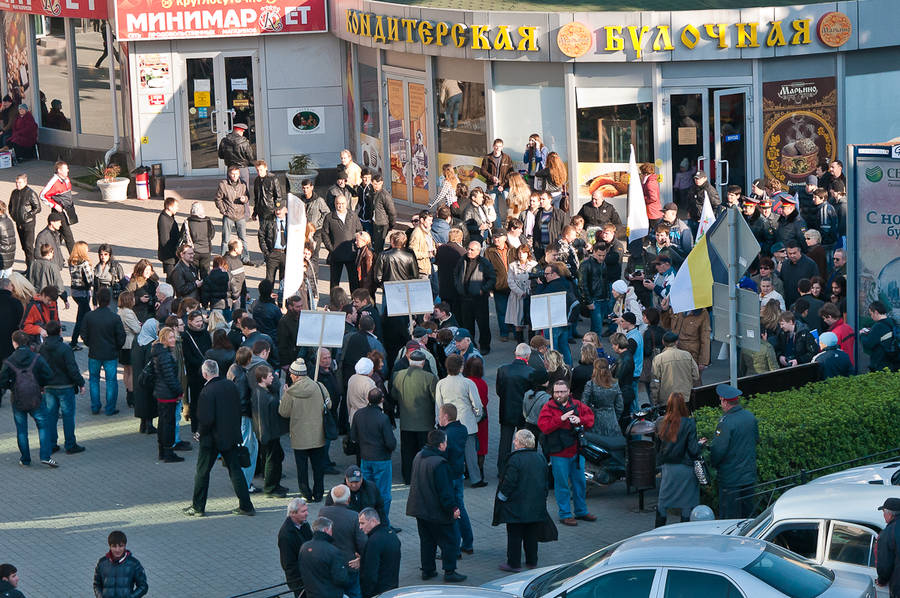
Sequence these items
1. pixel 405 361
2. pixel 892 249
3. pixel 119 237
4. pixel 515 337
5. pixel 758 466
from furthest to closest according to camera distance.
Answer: pixel 119 237 < pixel 515 337 < pixel 892 249 < pixel 405 361 < pixel 758 466

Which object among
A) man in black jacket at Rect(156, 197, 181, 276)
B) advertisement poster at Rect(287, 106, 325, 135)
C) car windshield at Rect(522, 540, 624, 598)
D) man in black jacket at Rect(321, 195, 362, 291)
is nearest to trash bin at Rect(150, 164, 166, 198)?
advertisement poster at Rect(287, 106, 325, 135)

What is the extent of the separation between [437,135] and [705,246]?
12376 mm

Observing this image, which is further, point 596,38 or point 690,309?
point 596,38

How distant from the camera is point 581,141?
2634 centimetres

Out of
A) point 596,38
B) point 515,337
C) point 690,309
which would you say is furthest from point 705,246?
point 596,38

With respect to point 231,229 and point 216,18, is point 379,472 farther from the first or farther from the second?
point 216,18

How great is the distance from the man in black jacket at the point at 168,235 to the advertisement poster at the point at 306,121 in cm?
900

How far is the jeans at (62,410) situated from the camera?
1684 cm

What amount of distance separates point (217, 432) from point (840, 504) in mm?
6487

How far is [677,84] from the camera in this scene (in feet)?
85.1

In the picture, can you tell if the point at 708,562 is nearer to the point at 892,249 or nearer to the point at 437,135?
the point at 892,249

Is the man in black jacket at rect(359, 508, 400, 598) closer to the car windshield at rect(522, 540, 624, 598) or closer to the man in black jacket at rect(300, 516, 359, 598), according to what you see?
the man in black jacket at rect(300, 516, 359, 598)

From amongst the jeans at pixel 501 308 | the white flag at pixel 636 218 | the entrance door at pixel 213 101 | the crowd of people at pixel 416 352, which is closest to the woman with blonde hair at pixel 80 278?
the crowd of people at pixel 416 352

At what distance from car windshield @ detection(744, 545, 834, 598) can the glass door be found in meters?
16.2
